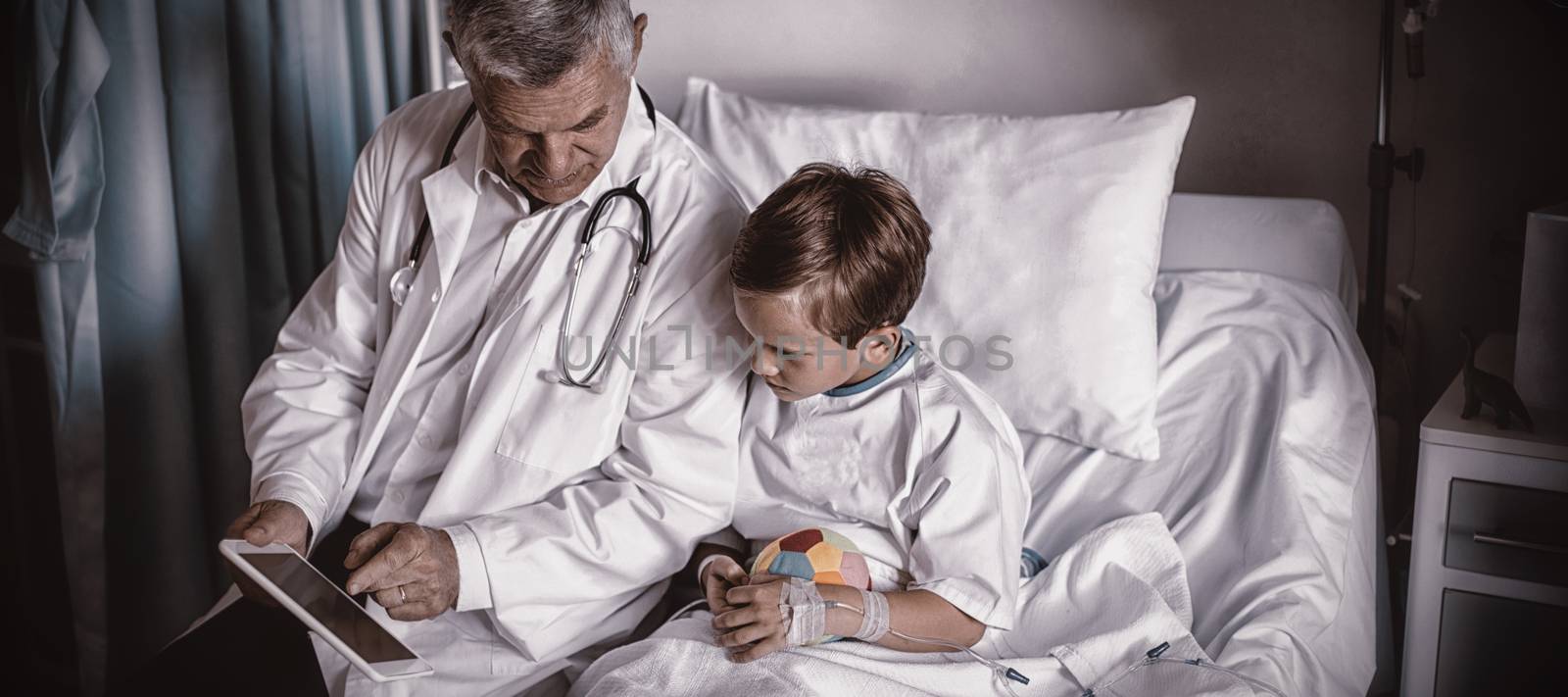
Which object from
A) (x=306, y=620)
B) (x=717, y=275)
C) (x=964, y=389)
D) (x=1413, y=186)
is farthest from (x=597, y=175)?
(x=1413, y=186)

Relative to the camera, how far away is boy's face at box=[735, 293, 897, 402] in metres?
1.37

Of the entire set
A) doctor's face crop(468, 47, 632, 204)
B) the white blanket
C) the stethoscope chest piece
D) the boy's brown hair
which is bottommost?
the white blanket

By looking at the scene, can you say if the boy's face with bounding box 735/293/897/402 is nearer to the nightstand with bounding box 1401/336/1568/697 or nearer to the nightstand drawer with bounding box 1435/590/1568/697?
the nightstand with bounding box 1401/336/1568/697

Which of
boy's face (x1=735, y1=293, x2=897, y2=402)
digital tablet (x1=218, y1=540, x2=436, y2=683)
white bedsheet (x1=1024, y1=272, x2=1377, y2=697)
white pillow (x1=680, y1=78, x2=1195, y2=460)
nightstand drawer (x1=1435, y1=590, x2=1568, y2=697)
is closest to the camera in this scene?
digital tablet (x1=218, y1=540, x2=436, y2=683)

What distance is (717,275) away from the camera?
154 centimetres

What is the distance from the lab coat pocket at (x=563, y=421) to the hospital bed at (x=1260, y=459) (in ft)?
2.16

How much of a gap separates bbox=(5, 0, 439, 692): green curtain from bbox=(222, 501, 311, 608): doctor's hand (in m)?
0.86

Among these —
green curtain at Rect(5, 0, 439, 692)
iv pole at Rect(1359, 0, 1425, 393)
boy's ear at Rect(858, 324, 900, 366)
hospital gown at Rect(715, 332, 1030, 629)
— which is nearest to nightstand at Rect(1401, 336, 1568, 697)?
iv pole at Rect(1359, 0, 1425, 393)

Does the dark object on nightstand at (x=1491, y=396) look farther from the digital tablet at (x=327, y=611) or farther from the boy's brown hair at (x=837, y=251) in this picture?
the digital tablet at (x=327, y=611)

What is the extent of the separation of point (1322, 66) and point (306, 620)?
1795 mm

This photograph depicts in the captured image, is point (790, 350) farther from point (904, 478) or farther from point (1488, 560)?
point (1488, 560)

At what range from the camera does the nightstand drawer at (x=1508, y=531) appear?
1.55m

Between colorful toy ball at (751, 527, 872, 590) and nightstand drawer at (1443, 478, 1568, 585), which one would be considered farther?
nightstand drawer at (1443, 478, 1568, 585)

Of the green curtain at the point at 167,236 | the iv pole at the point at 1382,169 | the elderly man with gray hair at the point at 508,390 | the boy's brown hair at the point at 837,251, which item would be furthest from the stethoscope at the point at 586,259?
the iv pole at the point at 1382,169
